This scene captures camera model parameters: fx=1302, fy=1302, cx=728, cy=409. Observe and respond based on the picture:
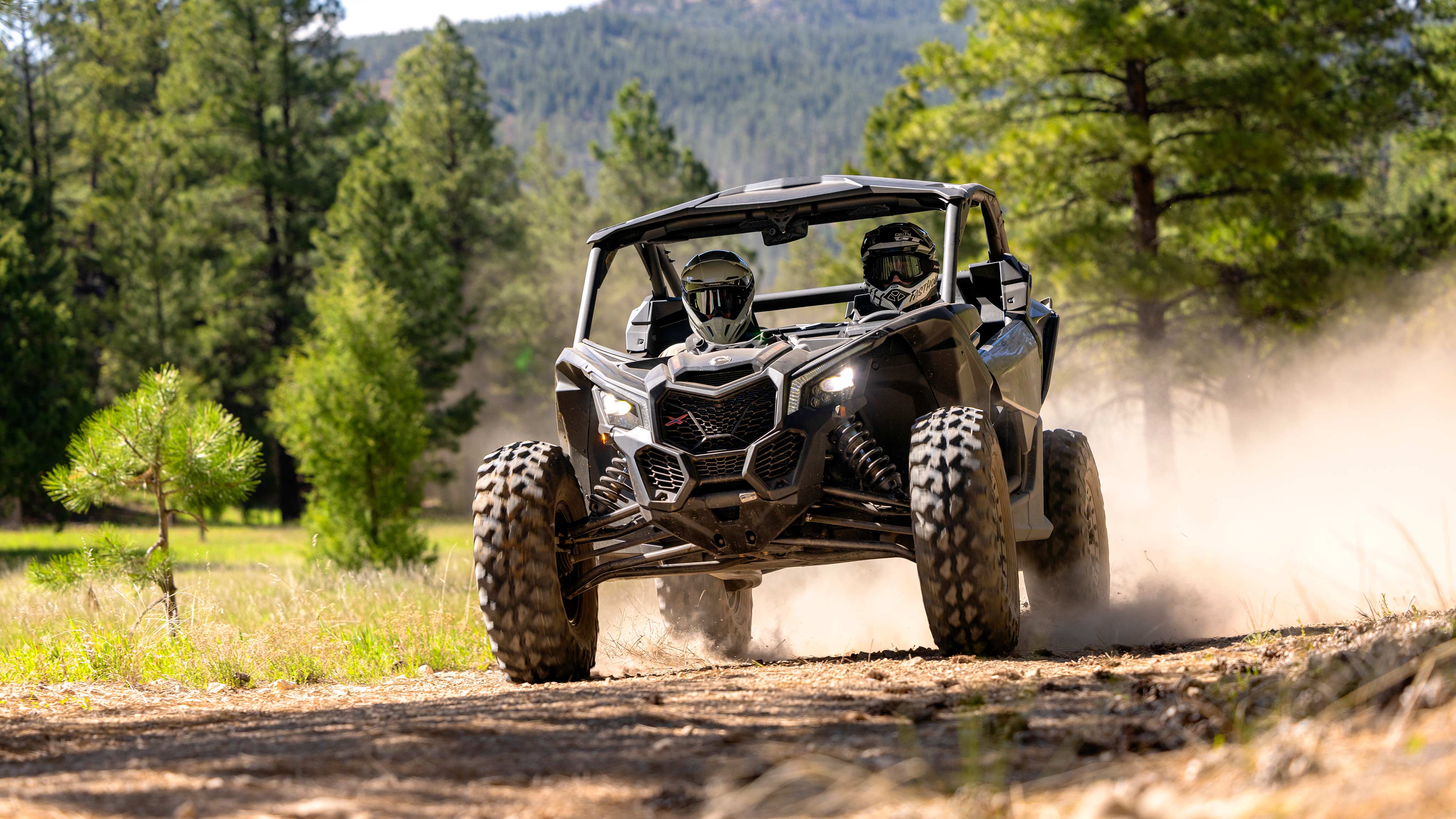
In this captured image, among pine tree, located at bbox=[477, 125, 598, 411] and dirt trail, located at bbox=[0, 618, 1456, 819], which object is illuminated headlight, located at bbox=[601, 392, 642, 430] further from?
pine tree, located at bbox=[477, 125, 598, 411]

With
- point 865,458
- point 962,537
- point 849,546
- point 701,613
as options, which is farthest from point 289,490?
point 962,537

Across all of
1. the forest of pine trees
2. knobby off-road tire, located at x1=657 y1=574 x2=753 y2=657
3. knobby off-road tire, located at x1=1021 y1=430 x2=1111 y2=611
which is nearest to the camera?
knobby off-road tire, located at x1=1021 y1=430 x2=1111 y2=611

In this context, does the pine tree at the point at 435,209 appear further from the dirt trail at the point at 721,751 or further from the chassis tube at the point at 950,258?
the dirt trail at the point at 721,751

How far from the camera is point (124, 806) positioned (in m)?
3.19

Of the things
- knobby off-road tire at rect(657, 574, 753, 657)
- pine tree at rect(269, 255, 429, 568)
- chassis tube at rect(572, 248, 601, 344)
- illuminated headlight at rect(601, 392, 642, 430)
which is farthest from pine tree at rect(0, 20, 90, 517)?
illuminated headlight at rect(601, 392, 642, 430)

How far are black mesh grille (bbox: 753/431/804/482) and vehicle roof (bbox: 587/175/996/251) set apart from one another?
1.50 m

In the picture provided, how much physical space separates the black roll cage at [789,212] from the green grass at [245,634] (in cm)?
247

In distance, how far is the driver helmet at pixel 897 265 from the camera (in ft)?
24.7

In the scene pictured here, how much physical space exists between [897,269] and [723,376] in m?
1.97

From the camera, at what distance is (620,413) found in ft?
20.7

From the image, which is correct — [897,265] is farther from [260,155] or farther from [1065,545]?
[260,155]

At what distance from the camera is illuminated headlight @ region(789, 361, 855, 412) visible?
5887mm

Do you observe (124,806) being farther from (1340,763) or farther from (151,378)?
(151,378)

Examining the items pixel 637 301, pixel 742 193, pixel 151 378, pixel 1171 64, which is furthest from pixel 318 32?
pixel 742 193
